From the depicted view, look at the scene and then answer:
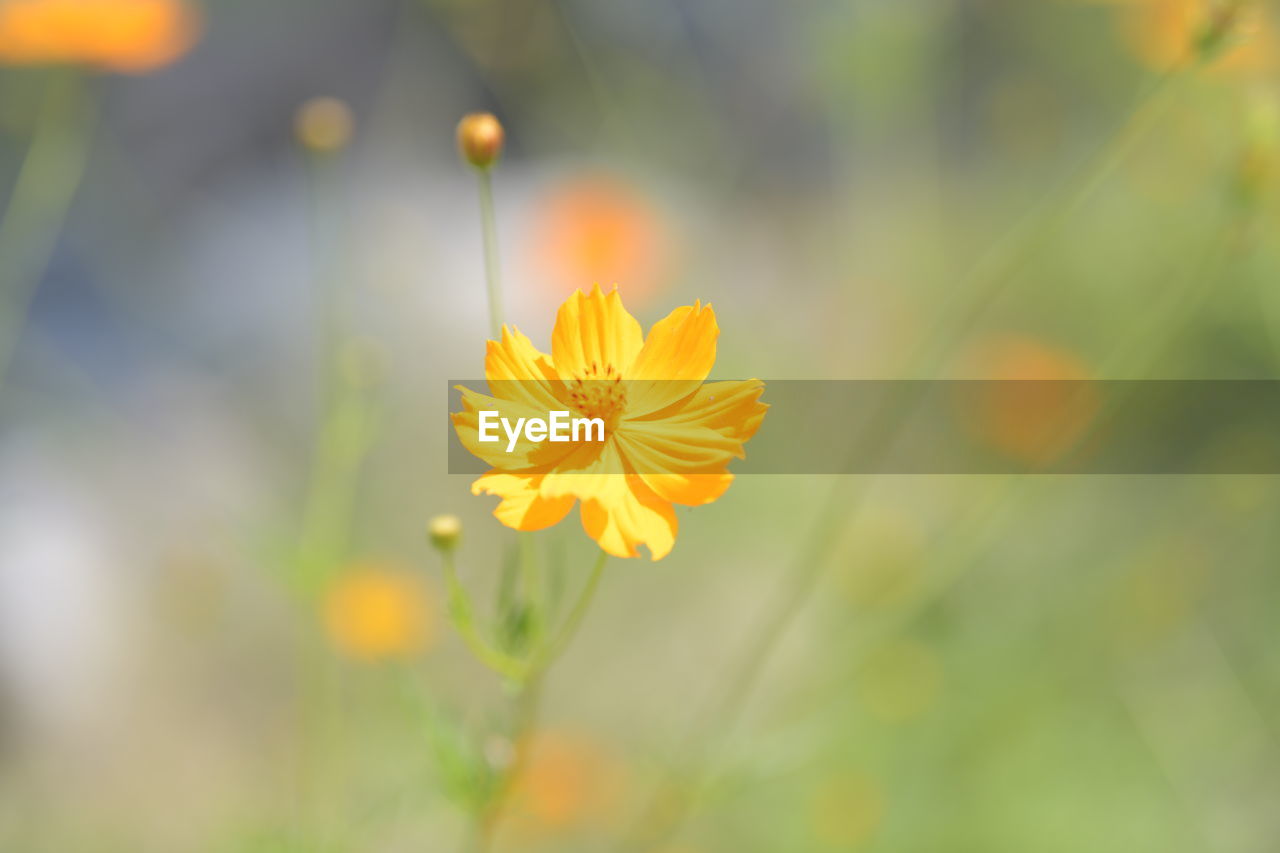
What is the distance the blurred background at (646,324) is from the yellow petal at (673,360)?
302 millimetres

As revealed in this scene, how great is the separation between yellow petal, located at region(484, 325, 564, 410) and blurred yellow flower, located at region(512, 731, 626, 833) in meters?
0.91

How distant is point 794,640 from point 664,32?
6.09 ft

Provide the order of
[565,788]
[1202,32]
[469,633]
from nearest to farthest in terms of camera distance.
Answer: [469,633], [1202,32], [565,788]

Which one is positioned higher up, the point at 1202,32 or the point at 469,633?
the point at 1202,32

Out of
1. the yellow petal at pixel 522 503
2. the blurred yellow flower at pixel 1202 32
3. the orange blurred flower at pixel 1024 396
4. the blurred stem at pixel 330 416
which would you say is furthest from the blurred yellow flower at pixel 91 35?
the orange blurred flower at pixel 1024 396

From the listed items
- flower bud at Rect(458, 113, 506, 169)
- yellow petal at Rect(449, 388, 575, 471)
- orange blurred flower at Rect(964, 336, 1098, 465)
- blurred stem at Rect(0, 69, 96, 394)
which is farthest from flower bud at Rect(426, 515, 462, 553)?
blurred stem at Rect(0, 69, 96, 394)

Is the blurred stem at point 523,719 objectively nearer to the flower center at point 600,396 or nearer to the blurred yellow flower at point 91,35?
the flower center at point 600,396

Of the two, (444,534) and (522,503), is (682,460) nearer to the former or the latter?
(522,503)

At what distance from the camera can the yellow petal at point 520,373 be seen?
57 centimetres

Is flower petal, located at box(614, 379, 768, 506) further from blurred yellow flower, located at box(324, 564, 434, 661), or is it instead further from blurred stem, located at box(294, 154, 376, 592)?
blurred yellow flower, located at box(324, 564, 434, 661)

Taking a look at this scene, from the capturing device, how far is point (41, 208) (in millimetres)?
2393

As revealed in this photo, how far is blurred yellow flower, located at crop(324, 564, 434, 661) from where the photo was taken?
1.57m

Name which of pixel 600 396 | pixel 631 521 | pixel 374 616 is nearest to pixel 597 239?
pixel 374 616

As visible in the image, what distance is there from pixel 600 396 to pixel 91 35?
1004 mm
